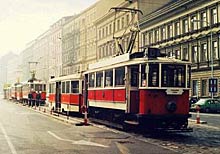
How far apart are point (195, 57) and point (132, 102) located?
38.0m

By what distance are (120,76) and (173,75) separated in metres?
2.55

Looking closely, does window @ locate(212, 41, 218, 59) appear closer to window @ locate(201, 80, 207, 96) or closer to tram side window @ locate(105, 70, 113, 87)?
window @ locate(201, 80, 207, 96)

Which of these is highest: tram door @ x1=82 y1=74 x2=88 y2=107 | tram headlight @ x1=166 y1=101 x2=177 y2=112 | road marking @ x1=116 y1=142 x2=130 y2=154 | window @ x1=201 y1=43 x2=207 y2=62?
window @ x1=201 y1=43 x2=207 y2=62

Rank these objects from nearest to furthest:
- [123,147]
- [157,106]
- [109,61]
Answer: [123,147] < [157,106] < [109,61]

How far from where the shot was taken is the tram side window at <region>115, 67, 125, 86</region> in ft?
59.5

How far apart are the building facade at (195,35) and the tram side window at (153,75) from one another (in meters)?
32.3

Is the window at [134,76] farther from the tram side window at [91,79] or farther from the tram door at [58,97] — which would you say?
the tram door at [58,97]

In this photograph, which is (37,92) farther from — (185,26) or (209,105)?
(209,105)

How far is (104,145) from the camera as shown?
1363 centimetres

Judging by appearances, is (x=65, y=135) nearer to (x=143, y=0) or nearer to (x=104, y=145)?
(x=104, y=145)

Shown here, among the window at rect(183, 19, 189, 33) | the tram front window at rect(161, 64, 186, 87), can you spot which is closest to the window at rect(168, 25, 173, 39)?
the window at rect(183, 19, 189, 33)

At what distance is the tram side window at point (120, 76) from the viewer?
18.1 meters

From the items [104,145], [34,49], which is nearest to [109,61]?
[104,145]

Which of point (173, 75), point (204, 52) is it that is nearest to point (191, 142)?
point (173, 75)
